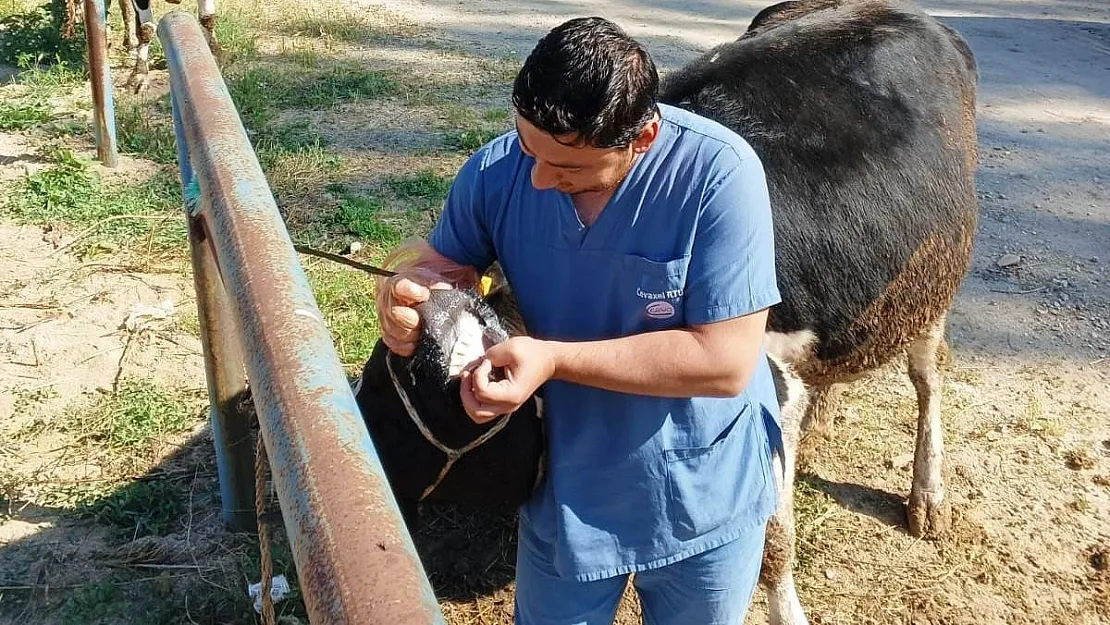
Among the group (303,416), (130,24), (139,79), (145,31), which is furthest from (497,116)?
(303,416)

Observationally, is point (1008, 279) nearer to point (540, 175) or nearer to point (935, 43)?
point (935, 43)

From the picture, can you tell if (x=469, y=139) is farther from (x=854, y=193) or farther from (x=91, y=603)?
(x=91, y=603)

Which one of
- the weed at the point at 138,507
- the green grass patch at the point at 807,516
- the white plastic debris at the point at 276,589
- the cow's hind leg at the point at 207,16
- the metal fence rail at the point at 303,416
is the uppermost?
the metal fence rail at the point at 303,416


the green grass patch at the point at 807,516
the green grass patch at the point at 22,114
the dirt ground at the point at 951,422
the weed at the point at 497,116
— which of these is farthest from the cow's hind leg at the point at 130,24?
the green grass patch at the point at 807,516

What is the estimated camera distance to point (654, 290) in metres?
1.79

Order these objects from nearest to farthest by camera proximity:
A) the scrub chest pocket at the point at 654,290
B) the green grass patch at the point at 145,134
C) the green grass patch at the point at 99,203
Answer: the scrub chest pocket at the point at 654,290, the green grass patch at the point at 99,203, the green grass patch at the point at 145,134

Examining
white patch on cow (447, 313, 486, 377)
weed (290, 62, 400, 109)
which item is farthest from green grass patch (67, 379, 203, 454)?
weed (290, 62, 400, 109)

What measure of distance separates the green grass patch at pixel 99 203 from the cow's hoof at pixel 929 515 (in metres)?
3.65

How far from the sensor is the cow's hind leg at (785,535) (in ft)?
9.79

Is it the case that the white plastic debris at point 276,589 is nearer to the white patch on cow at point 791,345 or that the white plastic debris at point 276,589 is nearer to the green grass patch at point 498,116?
the white patch on cow at point 791,345

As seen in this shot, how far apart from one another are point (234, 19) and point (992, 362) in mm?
6732

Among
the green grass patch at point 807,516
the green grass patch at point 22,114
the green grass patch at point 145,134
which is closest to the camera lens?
the green grass patch at point 807,516

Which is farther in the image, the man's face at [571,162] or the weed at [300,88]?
the weed at [300,88]

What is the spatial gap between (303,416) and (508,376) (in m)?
0.59
